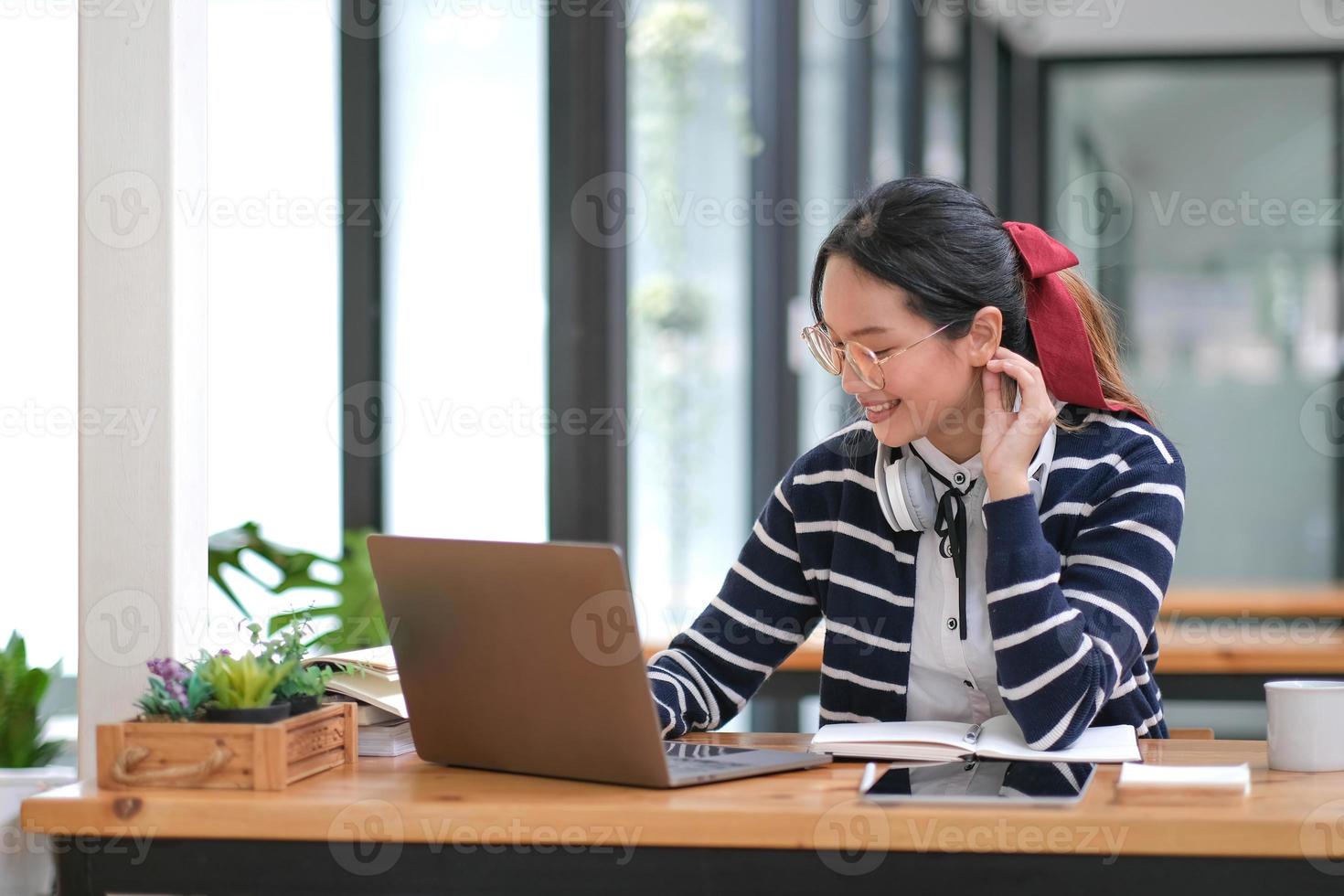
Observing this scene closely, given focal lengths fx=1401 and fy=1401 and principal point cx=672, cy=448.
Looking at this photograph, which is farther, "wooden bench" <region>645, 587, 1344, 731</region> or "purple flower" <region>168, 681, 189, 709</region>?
"wooden bench" <region>645, 587, 1344, 731</region>

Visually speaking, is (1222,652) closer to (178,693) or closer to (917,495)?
(917,495)

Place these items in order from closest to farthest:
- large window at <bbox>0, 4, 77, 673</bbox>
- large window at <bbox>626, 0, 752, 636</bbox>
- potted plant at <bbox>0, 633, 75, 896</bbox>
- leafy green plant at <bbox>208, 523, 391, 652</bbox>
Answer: potted plant at <bbox>0, 633, 75, 896</bbox> → large window at <bbox>0, 4, 77, 673</bbox> → leafy green plant at <bbox>208, 523, 391, 652</bbox> → large window at <bbox>626, 0, 752, 636</bbox>

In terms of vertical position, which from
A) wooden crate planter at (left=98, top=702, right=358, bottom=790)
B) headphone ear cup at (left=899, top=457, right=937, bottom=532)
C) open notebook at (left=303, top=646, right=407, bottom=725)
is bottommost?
wooden crate planter at (left=98, top=702, right=358, bottom=790)

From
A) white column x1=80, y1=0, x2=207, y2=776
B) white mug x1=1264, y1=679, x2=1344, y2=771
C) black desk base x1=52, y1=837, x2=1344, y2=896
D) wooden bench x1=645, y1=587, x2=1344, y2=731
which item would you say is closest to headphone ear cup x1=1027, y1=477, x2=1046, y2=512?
white mug x1=1264, y1=679, x2=1344, y2=771

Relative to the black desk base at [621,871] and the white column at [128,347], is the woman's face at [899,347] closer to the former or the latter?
the black desk base at [621,871]

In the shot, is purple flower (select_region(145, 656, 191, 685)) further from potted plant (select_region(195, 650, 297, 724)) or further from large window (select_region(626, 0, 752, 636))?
large window (select_region(626, 0, 752, 636))

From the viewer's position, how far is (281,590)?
272 centimetres

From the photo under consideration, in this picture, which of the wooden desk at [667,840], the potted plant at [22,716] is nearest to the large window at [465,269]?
the potted plant at [22,716]

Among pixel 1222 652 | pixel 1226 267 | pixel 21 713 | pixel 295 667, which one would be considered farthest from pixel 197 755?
pixel 1226 267

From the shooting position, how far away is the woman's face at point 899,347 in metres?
1.66

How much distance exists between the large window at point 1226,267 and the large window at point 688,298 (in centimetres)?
183

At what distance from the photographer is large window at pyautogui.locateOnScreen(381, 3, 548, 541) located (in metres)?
3.12

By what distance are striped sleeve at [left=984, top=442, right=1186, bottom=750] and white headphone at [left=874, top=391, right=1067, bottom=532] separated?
0.05m

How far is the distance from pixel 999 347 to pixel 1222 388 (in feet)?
13.3
